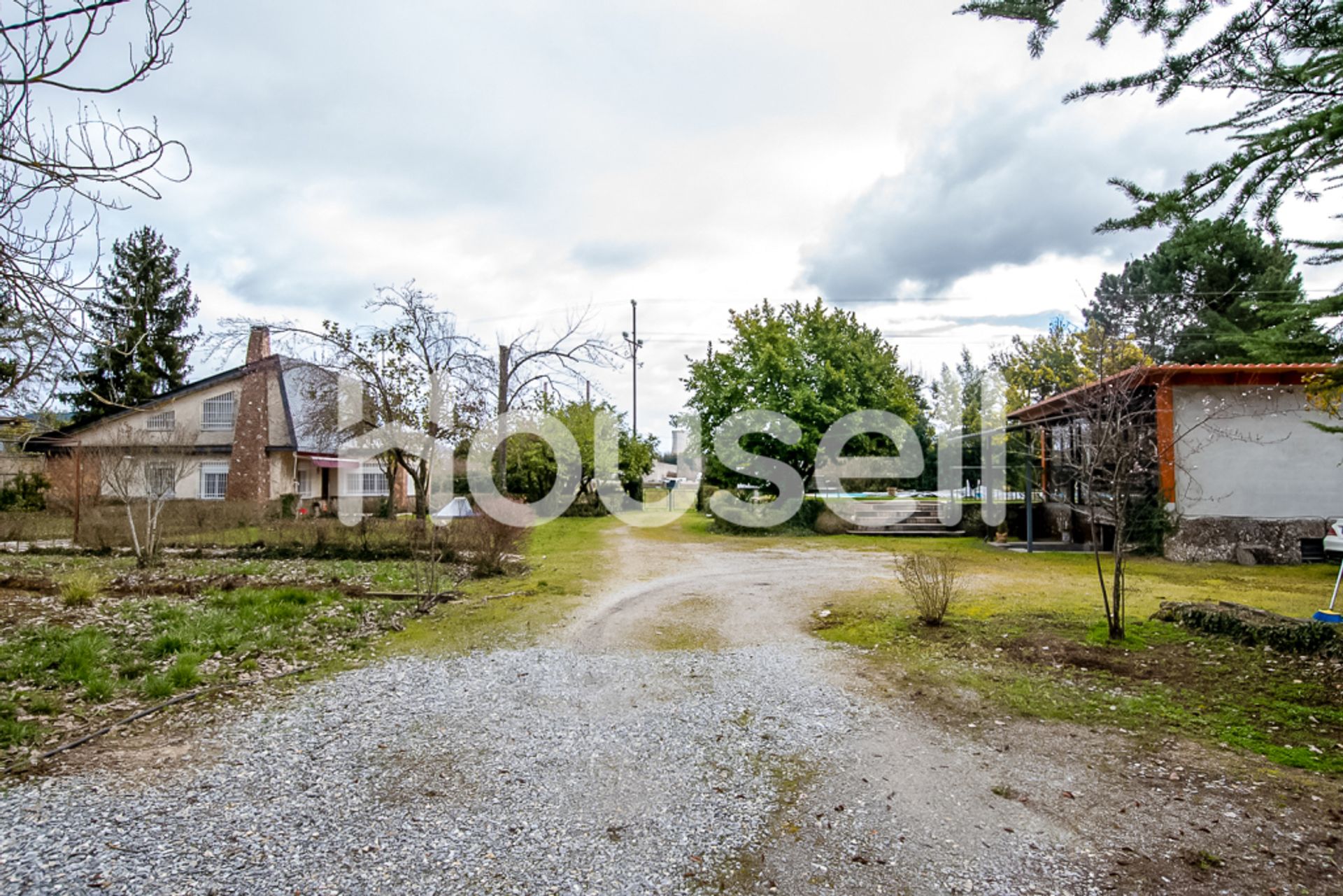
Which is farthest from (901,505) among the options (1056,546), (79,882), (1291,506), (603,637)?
(79,882)

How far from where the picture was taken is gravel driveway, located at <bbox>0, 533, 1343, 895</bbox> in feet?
9.28

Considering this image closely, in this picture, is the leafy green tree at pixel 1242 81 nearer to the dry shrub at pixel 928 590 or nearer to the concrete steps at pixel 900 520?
the dry shrub at pixel 928 590

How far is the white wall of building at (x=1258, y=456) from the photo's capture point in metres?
12.3

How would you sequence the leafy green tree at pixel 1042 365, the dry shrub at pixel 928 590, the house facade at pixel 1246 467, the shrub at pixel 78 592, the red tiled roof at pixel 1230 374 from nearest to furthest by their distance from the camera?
1. the dry shrub at pixel 928 590
2. the shrub at pixel 78 592
3. the red tiled roof at pixel 1230 374
4. the house facade at pixel 1246 467
5. the leafy green tree at pixel 1042 365

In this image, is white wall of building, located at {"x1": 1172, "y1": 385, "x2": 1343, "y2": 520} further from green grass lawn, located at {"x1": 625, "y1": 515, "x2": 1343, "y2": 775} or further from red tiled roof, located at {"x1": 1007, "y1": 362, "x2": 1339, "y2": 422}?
green grass lawn, located at {"x1": 625, "y1": 515, "x2": 1343, "y2": 775}

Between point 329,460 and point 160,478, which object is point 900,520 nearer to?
point 160,478

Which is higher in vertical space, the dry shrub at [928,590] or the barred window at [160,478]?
the barred window at [160,478]

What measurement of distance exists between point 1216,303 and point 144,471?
99.1 feet

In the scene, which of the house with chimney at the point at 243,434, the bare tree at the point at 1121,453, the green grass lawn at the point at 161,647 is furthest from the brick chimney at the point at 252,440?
the bare tree at the point at 1121,453

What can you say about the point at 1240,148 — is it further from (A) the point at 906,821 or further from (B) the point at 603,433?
(B) the point at 603,433

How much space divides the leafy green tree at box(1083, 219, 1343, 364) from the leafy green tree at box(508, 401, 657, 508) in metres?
16.3

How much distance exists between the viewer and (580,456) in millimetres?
25422

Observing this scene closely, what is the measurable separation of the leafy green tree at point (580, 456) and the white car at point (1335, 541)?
59.0 feet

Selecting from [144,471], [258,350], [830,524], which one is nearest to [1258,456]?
[830,524]
